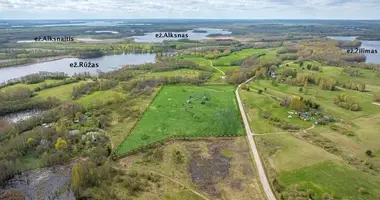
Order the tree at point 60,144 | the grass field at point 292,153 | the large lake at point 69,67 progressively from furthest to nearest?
1. the large lake at point 69,67
2. the tree at point 60,144
3. the grass field at point 292,153

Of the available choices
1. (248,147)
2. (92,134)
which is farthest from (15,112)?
(248,147)

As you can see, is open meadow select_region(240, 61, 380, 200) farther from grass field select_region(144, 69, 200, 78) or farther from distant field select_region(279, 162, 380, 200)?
grass field select_region(144, 69, 200, 78)

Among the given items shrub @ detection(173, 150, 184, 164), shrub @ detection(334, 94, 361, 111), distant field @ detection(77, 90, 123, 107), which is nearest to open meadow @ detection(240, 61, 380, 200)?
shrub @ detection(334, 94, 361, 111)

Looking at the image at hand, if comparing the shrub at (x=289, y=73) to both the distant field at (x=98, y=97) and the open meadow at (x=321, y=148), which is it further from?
the distant field at (x=98, y=97)

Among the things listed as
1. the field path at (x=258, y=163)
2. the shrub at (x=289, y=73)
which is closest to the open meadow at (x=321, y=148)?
the field path at (x=258, y=163)

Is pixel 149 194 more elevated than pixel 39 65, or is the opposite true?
pixel 39 65

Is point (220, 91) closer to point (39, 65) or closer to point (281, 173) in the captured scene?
point (281, 173)

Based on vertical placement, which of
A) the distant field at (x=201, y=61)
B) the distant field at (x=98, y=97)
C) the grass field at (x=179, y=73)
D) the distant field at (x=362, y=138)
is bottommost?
the distant field at (x=362, y=138)
